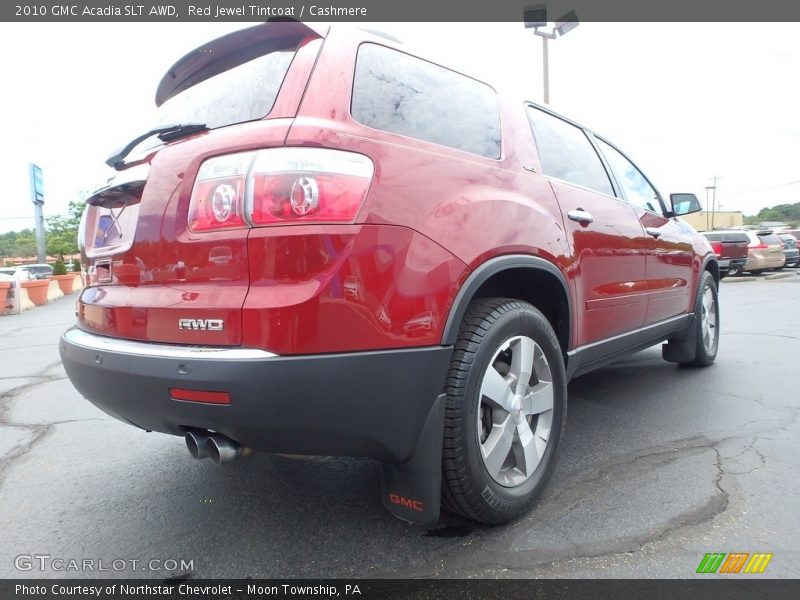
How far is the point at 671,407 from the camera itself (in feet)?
11.9

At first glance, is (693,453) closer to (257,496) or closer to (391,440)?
(391,440)

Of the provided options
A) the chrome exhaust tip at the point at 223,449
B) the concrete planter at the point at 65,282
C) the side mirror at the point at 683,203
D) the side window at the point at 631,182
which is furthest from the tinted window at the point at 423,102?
the concrete planter at the point at 65,282

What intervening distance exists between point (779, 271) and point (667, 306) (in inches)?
799

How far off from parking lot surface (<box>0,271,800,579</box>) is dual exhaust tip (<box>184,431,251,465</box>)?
1.54 ft

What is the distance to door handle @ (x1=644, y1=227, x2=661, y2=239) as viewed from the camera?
358 cm

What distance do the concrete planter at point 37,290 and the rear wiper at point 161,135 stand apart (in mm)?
16405

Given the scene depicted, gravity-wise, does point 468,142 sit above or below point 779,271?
above

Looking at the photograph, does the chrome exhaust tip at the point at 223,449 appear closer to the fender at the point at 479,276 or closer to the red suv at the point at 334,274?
the red suv at the point at 334,274

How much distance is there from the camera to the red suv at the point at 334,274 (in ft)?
5.36

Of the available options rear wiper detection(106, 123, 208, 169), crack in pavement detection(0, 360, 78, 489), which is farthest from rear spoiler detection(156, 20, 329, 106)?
crack in pavement detection(0, 360, 78, 489)

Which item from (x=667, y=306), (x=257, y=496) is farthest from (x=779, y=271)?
(x=257, y=496)

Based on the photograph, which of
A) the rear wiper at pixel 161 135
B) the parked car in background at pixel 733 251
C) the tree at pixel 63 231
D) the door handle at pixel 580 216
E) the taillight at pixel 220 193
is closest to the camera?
the taillight at pixel 220 193

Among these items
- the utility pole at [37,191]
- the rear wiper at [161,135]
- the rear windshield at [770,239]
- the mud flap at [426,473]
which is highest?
the utility pole at [37,191]

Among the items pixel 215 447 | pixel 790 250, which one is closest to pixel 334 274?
pixel 215 447
